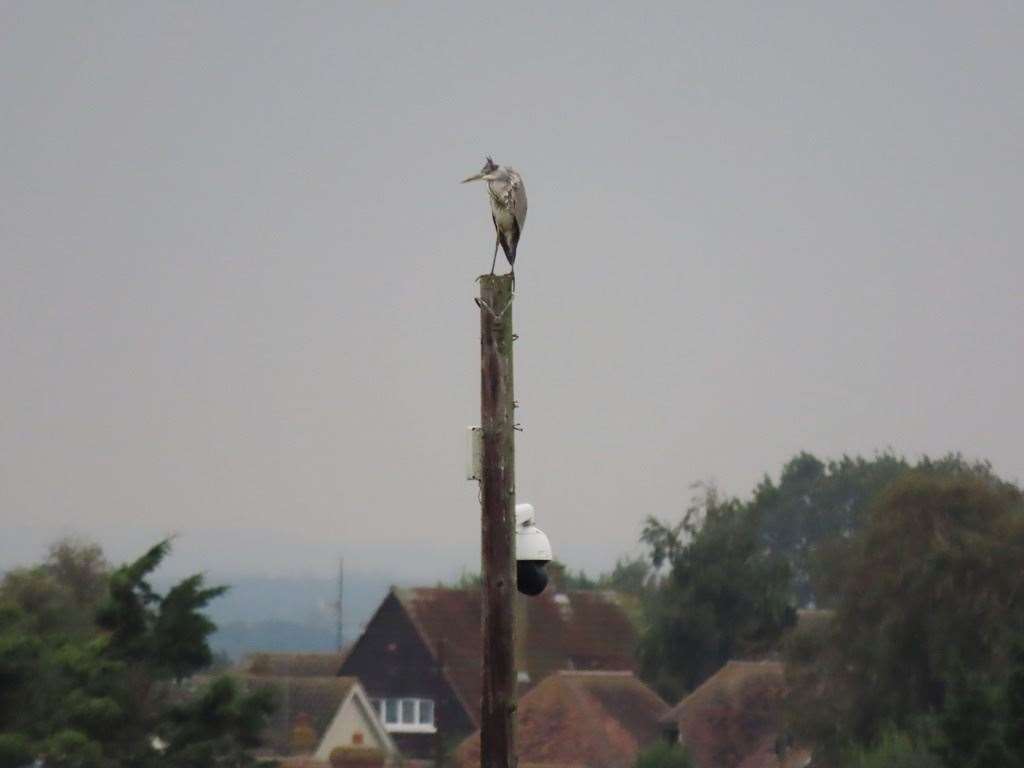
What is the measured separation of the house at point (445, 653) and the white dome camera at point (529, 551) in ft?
262

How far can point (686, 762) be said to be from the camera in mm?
75562

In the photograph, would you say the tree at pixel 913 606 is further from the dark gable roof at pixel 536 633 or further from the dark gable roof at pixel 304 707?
the dark gable roof at pixel 536 633

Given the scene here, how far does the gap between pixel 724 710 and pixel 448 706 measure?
15.9m

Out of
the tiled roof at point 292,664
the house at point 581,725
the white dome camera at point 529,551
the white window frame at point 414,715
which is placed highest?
the tiled roof at point 292,664

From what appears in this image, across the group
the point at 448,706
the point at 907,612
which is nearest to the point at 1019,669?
the point at 907,612

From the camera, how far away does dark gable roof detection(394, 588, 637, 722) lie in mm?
100500

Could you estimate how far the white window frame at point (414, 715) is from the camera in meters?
100

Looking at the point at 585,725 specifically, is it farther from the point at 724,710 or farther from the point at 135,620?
the point at 135,620

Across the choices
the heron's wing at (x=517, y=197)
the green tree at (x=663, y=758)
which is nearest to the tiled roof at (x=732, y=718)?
the green tree at (x=663, y=758)

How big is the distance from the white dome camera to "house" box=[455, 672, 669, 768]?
6315 centimetres

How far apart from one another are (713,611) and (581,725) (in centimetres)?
2031

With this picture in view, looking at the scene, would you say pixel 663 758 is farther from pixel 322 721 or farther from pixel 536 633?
pixel 536 633

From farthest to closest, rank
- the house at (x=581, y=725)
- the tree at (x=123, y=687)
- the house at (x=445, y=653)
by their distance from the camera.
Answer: the house at (x=445, y=653)
the house at (x=581, y=725)
the tree at (x=123, y=687)

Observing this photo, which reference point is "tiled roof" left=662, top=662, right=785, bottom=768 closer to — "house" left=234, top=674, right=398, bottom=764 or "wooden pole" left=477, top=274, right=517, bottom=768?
"house" left=234, top=674, right=398, bottom=764
